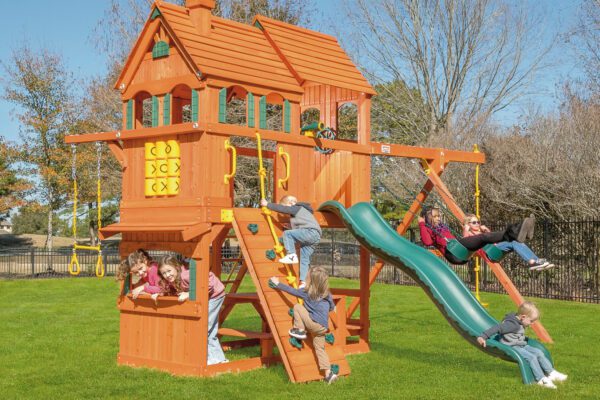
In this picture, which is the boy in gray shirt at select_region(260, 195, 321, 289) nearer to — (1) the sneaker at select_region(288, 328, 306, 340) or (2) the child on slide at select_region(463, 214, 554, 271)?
(1) the sneaker at select_region(288, 328, 306, 340)

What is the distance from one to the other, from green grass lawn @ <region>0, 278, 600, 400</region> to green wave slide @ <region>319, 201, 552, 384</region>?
21.1 inches

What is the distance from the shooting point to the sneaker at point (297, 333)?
9.51 meters

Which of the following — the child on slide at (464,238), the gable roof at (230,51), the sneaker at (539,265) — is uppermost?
the gable roof at (230,51)

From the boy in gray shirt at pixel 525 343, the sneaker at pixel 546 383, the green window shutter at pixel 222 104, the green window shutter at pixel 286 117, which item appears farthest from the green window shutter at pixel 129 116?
the sneaker at pixel 546 383

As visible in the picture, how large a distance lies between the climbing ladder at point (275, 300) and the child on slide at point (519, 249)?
266 cm

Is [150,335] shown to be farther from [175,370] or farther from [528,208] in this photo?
[528,208]

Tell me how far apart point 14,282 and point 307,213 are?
1991 cm

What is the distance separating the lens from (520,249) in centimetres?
1047

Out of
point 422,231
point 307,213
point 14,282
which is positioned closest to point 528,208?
point 422,231

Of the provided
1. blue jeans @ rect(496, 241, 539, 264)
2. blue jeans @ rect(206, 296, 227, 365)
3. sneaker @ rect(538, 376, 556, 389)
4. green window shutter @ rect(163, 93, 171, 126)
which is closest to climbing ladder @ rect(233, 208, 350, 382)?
blue jeans @ rect(206, 296, 227, 365)

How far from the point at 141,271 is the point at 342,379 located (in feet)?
10.5

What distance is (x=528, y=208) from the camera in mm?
24406

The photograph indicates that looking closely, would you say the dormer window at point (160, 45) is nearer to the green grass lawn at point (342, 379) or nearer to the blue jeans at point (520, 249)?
the green grass lawn at point (342, 379)

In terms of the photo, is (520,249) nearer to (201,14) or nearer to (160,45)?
(201,14)
